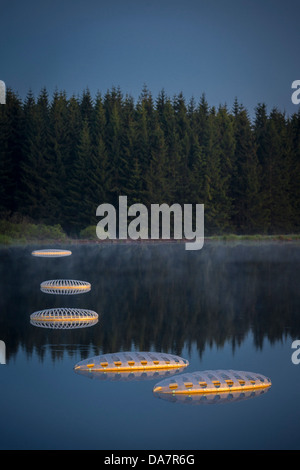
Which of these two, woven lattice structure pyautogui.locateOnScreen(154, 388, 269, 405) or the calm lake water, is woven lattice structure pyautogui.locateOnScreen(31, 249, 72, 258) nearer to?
the calm lake water

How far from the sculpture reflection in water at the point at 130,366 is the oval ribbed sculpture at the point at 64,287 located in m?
6.11

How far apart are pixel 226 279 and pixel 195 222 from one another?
18.5 metres

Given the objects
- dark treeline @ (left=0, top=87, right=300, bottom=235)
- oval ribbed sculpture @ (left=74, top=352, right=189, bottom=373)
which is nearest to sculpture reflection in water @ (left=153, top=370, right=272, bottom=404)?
oval ribbed sculpture @ (left=74, top=352, right=189, bottom=373)

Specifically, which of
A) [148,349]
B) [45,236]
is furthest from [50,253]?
[148,349]

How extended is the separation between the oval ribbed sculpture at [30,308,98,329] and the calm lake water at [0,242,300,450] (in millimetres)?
176

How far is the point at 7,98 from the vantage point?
38.4m

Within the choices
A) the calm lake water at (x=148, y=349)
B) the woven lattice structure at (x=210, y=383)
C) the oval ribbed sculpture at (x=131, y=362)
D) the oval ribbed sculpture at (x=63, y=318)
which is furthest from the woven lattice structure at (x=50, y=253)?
the woven lattice structure at (x=210, y=383)

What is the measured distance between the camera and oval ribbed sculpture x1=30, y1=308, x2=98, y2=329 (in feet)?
36.1

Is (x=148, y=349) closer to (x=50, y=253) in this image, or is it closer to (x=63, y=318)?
(x=63, y=318)

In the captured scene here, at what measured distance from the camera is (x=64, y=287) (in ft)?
49.3

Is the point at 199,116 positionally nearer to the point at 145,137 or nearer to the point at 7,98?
the point at 145,137

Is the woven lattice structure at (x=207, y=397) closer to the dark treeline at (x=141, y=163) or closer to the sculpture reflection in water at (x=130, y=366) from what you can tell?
the sculpture reflection in water at (x=130, y=366)
